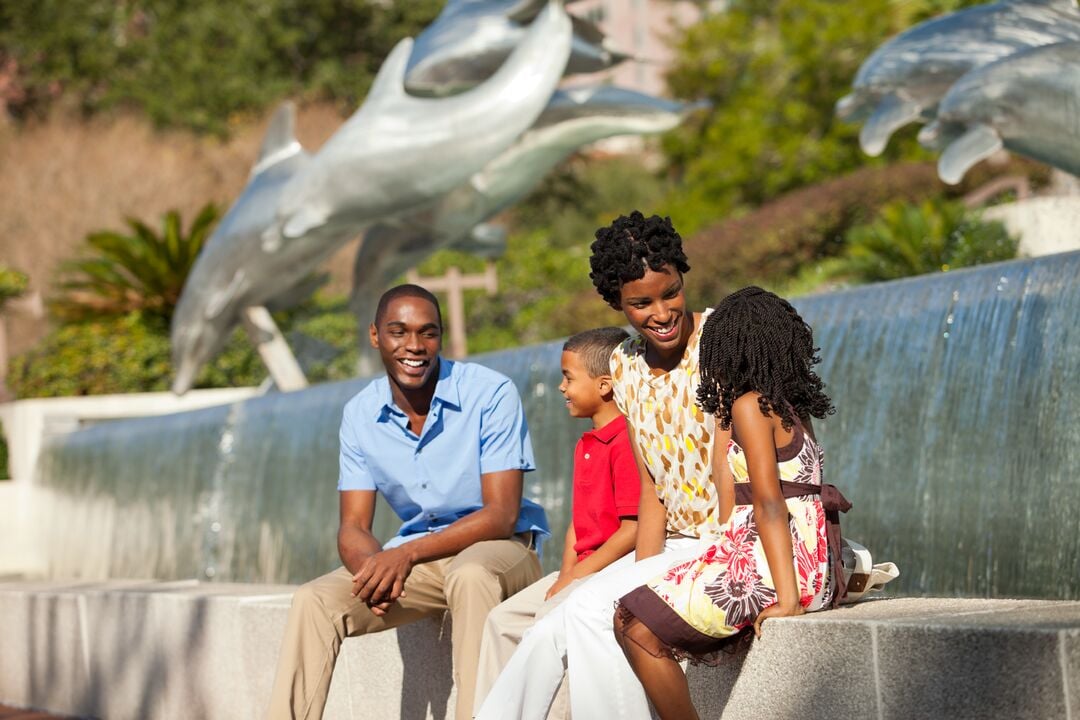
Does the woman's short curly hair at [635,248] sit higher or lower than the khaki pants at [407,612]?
higher

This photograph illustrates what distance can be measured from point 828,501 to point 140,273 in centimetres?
1691

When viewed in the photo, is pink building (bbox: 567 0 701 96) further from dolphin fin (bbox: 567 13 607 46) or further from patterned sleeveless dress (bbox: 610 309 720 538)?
patterned sleeveless dress (bbox: 610 309 720 538)

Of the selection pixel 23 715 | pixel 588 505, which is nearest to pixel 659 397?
pixel 588 505

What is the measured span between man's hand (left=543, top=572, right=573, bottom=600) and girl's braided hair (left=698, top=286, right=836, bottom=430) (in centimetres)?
76

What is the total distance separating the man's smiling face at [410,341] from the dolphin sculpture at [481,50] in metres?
7.92

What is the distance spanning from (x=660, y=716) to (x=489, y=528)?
121 cm

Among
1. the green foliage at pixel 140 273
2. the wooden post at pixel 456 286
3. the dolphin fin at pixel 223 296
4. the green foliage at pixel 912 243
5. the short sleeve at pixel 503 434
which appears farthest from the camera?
the wooden post at pixel 456 286

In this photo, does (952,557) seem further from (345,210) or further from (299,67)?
(299,67)

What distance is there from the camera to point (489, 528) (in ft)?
16.6

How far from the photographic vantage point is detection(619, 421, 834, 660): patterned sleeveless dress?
3912 mm

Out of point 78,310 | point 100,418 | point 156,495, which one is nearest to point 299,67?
point 78,310

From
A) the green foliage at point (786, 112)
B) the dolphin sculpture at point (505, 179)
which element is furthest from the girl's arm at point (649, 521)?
the green foliage at point (786, 112)

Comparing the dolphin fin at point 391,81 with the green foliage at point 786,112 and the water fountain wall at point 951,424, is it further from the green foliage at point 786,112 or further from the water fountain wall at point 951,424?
the green foliage at point 786,112

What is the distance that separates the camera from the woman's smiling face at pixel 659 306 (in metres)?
4.47
